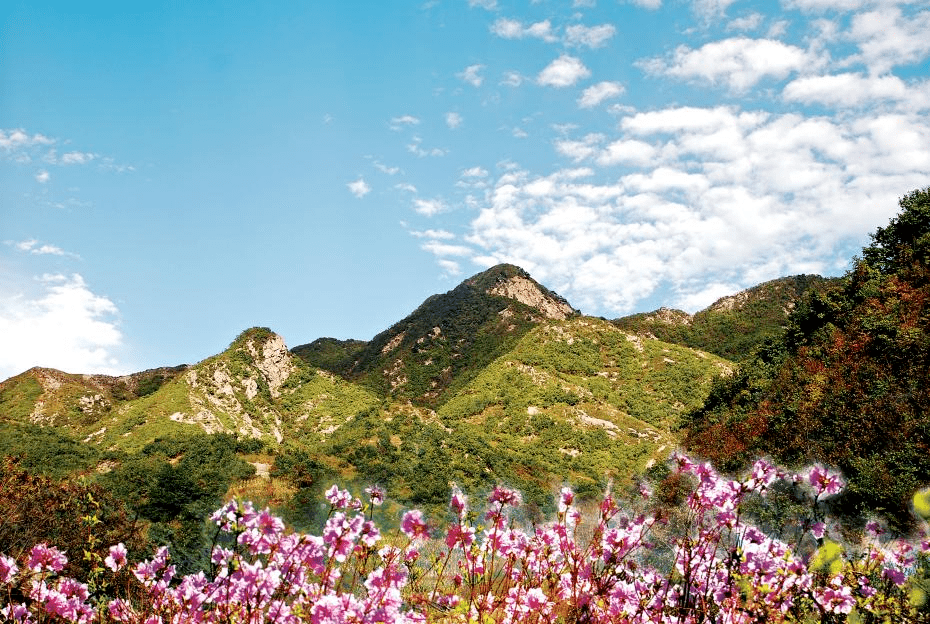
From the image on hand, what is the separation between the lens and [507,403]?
4428 cm

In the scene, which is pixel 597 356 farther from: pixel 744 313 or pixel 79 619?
pixel 79 619

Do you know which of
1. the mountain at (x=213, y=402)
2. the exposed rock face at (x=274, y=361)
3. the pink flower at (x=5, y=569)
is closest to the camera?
the pink flower at (x=5, y=569)

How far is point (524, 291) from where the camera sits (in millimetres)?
103125

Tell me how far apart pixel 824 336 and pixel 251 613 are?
2650cm

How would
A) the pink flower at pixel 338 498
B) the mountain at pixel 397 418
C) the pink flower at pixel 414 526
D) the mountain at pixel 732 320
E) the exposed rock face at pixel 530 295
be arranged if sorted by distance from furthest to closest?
1. the exposed rock face at pixel 530 295
2. the mountain at pixel 732 320
3. the mountain at pixel 397 418
4. the pink flower at pixel 338 498
5. the pink flower at pixel 414 526

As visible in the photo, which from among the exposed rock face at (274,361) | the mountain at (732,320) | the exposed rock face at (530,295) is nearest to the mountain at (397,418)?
the exposed rock face at (274,361)

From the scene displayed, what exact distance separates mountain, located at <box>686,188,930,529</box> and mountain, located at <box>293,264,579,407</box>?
4310cm

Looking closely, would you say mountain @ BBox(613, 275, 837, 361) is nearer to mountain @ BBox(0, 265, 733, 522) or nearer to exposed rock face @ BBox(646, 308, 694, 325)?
exposed rock face @ BBox(646, 308, 694, 325)

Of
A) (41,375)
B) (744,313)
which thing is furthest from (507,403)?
(744,313)

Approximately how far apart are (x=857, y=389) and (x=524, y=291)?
8645cm

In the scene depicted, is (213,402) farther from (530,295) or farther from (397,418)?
(530,295)

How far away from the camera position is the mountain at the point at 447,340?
254ft

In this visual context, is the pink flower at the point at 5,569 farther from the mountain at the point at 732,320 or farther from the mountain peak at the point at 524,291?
the mountain peak at the point at 524,291

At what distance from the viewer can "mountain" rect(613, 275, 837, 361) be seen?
68.1 meters
